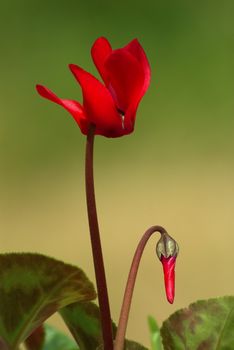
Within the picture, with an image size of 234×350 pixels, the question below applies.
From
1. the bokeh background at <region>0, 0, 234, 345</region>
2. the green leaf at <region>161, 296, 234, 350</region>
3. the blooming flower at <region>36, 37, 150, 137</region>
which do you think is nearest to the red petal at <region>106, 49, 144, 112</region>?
the blooming flower at <region>36, 37, 150, 137</region>

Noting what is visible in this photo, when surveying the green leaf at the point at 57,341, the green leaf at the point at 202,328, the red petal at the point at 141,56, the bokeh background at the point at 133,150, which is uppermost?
the bokeh background at the point at 133,150

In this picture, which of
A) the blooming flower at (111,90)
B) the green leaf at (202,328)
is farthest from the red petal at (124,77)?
the green leaf at (202,328)

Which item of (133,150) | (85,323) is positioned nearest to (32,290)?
(85,323)

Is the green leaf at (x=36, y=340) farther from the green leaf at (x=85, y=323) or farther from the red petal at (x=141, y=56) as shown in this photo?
the red petal at (x=141, y=56)

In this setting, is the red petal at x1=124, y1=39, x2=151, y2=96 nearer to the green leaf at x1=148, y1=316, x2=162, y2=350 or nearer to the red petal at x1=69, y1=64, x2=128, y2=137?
the red petal at x1=69, y1=64, x2=128, y2=137

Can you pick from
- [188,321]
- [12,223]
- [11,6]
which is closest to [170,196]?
[12,223]

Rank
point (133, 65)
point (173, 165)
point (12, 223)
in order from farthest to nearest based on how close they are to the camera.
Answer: point (173, 165) → point (12, 223) → point (133, 65)

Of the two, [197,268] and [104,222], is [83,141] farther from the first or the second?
[197,268]

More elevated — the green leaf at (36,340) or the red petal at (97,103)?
the red petal at (97,103)

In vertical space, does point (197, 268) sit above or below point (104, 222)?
below
